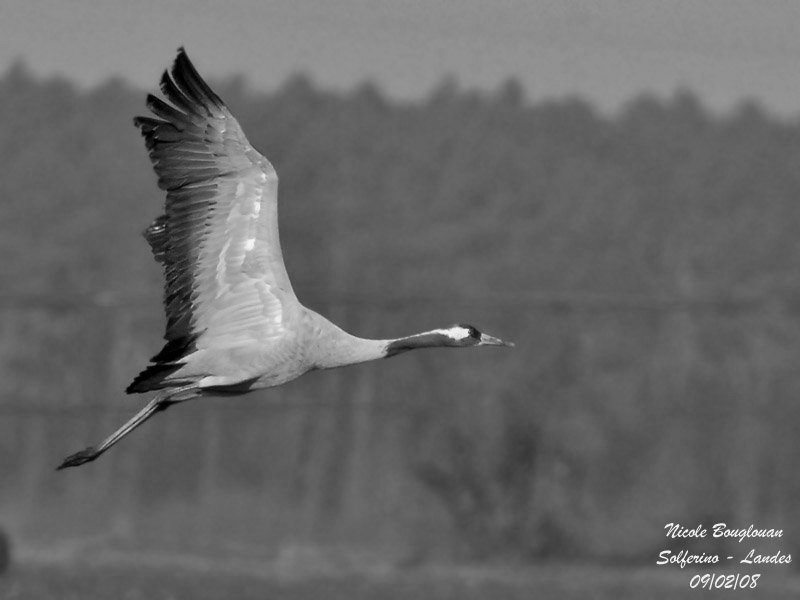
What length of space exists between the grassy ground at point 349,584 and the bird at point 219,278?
4.10m

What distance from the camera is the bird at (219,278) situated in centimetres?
1207

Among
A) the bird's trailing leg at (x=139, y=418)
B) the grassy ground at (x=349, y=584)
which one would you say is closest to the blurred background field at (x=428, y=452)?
the grassy ground at (x=349, y=584)

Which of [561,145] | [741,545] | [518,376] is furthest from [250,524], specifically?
[561,145]

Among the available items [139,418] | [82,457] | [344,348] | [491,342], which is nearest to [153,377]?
[139,418]

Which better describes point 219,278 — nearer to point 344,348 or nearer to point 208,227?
point 208,227

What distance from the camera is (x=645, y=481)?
2191 cm

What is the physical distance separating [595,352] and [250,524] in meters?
4.26

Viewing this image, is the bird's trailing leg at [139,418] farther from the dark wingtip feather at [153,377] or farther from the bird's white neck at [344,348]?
the bird's white neck at [344,348]

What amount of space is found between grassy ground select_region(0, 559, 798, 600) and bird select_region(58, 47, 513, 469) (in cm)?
410

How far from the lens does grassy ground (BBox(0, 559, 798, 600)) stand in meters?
17.2

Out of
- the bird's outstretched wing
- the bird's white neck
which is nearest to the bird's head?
the bird's white neck

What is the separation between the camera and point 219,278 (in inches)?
495

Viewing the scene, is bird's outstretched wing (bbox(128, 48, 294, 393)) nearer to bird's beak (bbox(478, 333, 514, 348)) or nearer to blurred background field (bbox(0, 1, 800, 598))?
bird's beak (bbox(478, 333, 514, 348))

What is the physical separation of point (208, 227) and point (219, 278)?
15.4 inches
